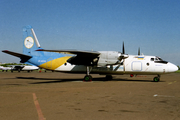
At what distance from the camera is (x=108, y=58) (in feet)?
65.6

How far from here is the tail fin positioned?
25000mm

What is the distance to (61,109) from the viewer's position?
21.9ft

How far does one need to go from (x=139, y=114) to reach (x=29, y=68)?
61282 millimetres

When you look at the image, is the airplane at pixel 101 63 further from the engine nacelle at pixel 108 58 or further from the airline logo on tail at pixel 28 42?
the airline logo on tail at pixel 28 42

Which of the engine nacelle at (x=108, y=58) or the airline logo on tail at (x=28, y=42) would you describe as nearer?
the engine nacelle at (x=108, y=58)

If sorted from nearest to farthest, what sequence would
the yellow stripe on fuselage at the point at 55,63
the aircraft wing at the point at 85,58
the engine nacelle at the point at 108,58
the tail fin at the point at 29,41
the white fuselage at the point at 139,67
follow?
the aircraft wing at the point at 85,58, the engine nacelle at the point at 108,58, the white fuselage at the point at 139,67, the yellow stripe on fuselage at the point at 55,63, the tail fin at the point at 29,41

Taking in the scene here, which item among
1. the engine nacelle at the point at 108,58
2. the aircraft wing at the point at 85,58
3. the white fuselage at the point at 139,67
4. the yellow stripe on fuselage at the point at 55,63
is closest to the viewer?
the aircraft wing at the point at 85,58

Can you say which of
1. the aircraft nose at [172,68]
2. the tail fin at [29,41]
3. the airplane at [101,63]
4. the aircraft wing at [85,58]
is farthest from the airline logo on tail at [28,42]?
the aircraft nose at [172,68]

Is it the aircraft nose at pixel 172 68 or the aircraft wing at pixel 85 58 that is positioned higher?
the aircraft wing at pixel 85 58

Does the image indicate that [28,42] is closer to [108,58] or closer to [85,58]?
[85,58]

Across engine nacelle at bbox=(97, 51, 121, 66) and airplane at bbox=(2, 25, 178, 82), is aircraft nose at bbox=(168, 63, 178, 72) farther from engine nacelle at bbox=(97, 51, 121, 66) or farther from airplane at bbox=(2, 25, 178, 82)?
engine nacelle at bbox=(97, 51, 121, 66)

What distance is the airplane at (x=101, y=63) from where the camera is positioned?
20.0m

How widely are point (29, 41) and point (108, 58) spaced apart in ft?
42.4

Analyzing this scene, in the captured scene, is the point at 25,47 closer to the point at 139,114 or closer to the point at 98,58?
the point at 98,58
